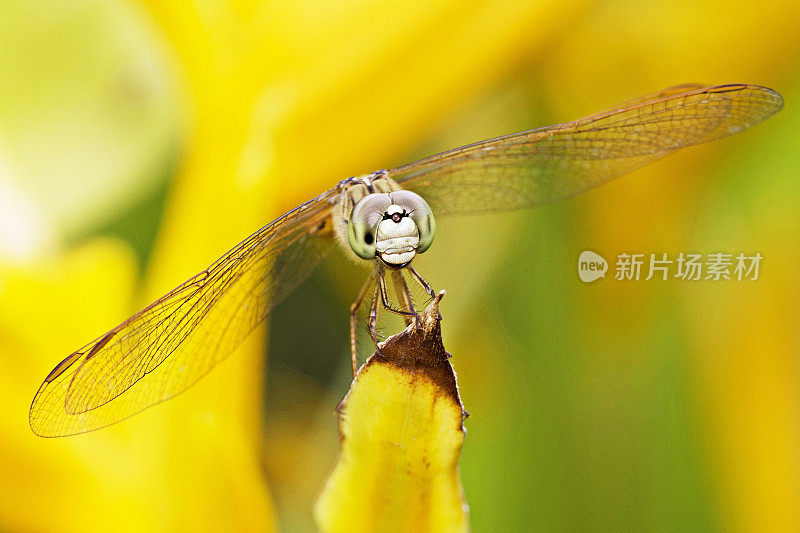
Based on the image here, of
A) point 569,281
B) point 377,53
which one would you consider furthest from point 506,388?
point 377,53

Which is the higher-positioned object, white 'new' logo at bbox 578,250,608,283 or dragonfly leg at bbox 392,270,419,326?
white 'new' logo at bbox 578,250,608,283

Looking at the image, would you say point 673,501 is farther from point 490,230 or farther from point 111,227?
point 111,227

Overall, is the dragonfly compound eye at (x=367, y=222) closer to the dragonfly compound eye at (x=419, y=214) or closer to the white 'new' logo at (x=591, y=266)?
the dragonfly compound eye at (x=419, y=214)

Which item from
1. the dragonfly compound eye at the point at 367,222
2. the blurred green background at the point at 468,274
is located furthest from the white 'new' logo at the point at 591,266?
the dragonfly compound eye at the point at 367,222

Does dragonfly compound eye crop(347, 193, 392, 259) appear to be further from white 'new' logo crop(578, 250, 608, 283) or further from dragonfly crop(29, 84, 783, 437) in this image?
white 'new' logo crop(578, 250, 608, 283)

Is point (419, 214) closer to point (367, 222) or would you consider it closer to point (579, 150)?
point (367, 222)

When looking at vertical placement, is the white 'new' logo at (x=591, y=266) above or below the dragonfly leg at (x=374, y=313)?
above

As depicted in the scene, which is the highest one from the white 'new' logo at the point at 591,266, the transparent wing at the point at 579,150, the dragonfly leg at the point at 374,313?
the transparent wing at the point at 579,150

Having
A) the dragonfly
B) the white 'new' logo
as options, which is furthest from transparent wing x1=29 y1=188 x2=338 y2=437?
the white 'new' logo
